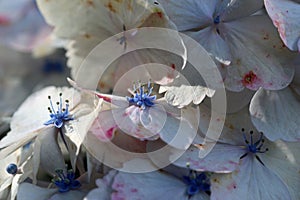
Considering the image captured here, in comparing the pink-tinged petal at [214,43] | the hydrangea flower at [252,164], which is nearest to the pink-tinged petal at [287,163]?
the hydrangea flower at [252,164]

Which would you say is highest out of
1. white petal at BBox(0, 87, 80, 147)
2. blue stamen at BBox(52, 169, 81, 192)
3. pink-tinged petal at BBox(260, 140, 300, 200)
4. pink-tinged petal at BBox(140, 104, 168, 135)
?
white petal at BBox(0, 87, 80, 147)

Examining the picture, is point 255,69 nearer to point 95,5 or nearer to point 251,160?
point 251,160

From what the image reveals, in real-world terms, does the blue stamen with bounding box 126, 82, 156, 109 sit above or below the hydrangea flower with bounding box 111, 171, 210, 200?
above

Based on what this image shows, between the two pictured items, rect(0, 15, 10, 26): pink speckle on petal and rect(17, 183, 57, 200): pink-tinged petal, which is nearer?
rect(17, 183, 57, 200): pink-tinged petal

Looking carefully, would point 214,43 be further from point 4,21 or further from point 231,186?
point 4,21

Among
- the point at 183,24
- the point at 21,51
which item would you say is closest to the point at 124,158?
the point at 183,24

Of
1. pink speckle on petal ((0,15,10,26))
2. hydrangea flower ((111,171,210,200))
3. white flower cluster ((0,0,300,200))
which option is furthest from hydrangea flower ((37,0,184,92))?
pink speckle on petal ((0,15,10,26))

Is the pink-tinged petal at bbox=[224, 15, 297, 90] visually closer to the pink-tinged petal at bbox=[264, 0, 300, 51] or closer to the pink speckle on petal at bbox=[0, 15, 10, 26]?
the pink-tinged petal at bbox=[264, 0, 300, 51]
